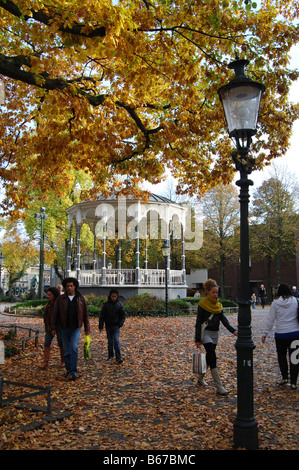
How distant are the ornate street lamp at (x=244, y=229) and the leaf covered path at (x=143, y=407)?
336mm

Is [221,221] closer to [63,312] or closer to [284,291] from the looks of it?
[284,291]

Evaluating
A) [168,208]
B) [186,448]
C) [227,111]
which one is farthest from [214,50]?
[168,208]

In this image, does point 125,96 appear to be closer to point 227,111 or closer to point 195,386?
point 227,111

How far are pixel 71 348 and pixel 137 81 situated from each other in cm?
592

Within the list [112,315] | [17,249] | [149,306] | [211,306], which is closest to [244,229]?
[211,306]

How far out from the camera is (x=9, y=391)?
23.1ft

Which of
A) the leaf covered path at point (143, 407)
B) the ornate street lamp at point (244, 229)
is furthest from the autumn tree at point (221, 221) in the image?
the ornate street lamp at point (244, 229)

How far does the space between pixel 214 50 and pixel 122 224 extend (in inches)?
717

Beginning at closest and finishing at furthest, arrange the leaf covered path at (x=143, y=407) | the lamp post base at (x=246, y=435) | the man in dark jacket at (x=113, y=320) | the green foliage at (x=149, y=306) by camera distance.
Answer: the lamp post base at (x=246, y=435) → the leaf covered path at (x=143, y=407) → the man in dark jacket at (x=113, y=320) → the green foliage at (x=149, y=306)

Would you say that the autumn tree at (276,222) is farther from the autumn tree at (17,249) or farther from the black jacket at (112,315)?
the black jacket at (112,315)

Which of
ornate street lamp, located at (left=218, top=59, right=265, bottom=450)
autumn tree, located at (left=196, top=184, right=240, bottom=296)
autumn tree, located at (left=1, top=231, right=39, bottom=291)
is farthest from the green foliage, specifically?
autumn tree, located at (left=196, top=184, right=240, bottom=296)

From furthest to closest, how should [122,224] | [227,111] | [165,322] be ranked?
[122,224], [165,322], [227,111]

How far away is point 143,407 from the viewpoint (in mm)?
6020

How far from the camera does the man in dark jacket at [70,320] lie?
7.71 m
